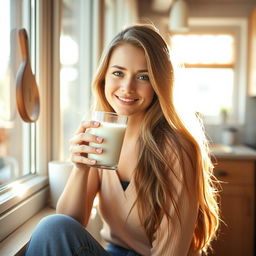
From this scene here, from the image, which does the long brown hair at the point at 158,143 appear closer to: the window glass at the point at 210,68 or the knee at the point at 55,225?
the knee at the point at 55,225

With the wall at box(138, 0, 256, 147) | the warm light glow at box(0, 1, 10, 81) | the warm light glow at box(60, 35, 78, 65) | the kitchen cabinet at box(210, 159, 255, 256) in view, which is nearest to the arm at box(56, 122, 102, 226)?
the warm light glow at box(0, 1, 10, 81)

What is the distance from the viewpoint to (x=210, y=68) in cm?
375

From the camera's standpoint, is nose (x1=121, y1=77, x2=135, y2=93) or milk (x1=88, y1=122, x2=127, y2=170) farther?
nose (x1=121, y1=77, x2=135, y2=93)

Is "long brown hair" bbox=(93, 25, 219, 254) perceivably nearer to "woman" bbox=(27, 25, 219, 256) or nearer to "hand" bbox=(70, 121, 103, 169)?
"woman" bbox=(27, 25, 219, 256)

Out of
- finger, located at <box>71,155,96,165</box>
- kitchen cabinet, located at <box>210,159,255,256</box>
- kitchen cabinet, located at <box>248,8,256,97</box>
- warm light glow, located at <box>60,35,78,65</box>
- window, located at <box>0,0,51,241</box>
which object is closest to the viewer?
finger, located at <box>71,155,96,165</box>

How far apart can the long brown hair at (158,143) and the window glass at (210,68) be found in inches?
96.1

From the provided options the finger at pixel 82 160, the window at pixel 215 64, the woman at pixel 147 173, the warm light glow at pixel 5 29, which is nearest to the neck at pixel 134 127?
the woman at pixel 147 173

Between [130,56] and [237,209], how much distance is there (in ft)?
6.84

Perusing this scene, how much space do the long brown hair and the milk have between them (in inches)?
10.6

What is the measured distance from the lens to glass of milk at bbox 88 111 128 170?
106 cm

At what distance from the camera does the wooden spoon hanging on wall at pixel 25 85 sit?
114 centimetres

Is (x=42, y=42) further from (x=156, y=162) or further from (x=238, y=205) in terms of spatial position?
(x=238, y=205)

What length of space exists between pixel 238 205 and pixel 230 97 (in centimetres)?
127

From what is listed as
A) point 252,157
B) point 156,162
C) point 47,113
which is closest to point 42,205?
point 47,113
